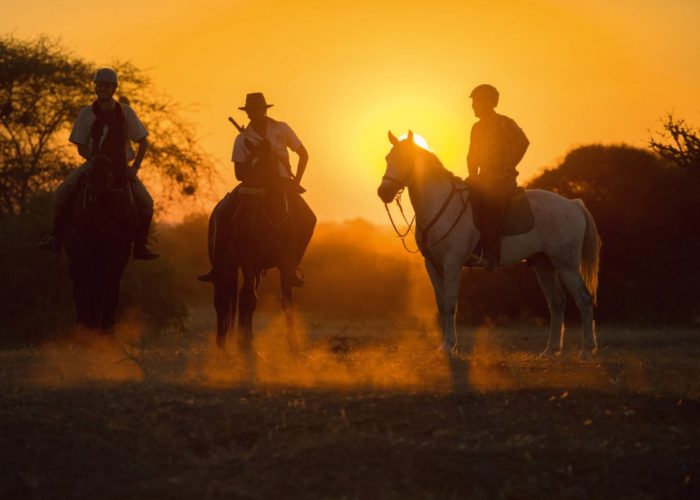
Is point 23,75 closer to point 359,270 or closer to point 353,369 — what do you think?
point 359,270

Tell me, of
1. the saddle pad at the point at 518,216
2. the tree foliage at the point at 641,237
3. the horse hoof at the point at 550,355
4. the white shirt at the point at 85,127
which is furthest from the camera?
the tree foliage at the point at 641,237

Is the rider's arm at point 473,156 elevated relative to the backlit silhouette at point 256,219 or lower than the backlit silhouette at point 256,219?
elevated

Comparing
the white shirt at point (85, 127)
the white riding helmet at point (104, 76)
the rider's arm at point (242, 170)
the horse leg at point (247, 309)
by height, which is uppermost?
the white riding helmet at point (104, 76)

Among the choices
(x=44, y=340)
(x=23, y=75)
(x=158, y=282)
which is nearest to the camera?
(x=44, y=340)

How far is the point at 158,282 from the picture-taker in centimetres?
2772

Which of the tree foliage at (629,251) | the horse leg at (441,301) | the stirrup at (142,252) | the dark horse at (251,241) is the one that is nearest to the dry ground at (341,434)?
the horse leg at (441,301)

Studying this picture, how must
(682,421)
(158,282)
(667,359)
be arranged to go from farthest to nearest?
(158,282), (667,359), (682,421)

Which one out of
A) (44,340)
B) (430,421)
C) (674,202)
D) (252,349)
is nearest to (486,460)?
(430,421)

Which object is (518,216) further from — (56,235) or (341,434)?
(341,434)

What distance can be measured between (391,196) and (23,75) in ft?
68.4

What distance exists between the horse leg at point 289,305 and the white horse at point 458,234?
1.38 m

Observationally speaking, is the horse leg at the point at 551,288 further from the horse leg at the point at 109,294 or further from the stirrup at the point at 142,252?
the horse leg at the point at 109,294

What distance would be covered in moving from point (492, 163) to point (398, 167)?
1139mm

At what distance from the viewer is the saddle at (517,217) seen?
15.5 m
